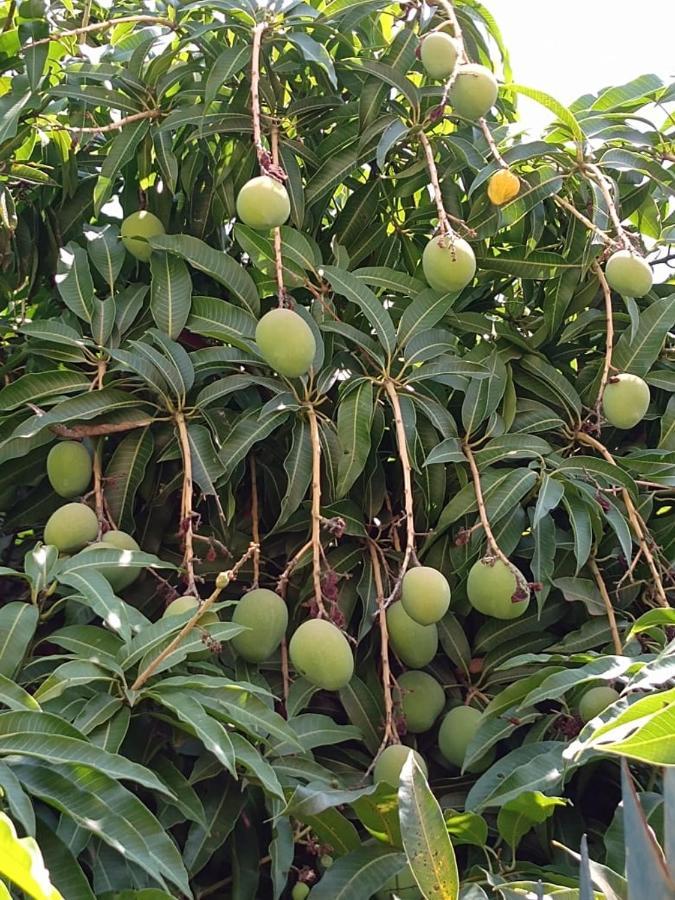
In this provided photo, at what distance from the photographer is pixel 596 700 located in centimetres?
121

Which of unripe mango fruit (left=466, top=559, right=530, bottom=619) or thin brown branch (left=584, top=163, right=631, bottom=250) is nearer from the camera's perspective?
unripe mango fruit (left=466, top=559, right=530, bottom=619)

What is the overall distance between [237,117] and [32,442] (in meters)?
0.55

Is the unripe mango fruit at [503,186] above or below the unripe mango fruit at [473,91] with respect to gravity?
below

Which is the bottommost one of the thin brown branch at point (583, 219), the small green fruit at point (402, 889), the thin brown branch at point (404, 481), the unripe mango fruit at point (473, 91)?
the small green fruit at point (402, 889)

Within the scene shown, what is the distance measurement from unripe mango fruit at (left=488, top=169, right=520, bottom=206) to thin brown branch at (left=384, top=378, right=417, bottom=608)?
29cm

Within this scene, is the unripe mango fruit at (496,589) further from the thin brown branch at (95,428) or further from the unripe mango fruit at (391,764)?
the thin brown branch at (95,428)

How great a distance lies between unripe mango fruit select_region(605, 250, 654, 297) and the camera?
139 cm

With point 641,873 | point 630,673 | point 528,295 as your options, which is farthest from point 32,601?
point 528,295

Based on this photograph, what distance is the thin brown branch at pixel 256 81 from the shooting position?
3.98ft

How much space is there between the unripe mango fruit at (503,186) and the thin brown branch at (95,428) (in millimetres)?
555

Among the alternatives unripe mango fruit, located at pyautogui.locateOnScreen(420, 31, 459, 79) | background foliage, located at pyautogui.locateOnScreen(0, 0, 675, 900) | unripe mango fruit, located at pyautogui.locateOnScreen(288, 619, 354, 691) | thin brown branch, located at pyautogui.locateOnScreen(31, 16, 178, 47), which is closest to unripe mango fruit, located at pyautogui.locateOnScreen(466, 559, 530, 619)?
background foliage, located at pyautogui.locateOnScreen(0, 0, 675, 900)

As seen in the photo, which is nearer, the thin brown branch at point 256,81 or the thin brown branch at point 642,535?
the thin brown branch at point 256,81

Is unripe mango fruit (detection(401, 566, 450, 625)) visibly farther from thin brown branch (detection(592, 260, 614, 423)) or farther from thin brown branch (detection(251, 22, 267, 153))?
thin brown branch (detection(251, 22, 267, 153))

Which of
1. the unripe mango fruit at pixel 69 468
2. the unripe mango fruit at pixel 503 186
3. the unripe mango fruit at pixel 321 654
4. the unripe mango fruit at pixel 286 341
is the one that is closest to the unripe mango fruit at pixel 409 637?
the unripe mango fruit at pixel 321 654
